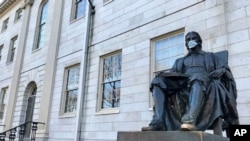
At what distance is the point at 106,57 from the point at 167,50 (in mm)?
2474

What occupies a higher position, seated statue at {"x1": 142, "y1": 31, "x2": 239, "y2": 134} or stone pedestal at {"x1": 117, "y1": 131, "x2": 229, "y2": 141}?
seated statue at {"x1": 142, "y1": 31, "x2": 239, "y2": 134}

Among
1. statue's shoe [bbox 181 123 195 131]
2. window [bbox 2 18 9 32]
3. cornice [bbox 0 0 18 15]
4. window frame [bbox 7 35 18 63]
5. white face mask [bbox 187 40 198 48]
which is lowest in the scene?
statue's shoe [bbox 181 123 195 131]

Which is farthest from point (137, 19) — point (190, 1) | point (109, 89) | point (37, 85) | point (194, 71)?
point (37, 85)

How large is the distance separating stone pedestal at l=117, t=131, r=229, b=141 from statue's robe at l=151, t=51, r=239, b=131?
0.31 metres

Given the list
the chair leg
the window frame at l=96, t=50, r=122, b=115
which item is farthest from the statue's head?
the window frame at l=96, t=50, r=122, b=115

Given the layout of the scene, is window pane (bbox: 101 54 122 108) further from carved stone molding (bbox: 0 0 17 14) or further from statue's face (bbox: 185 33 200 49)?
carved stone molding (bbox: 0 0 17 14)

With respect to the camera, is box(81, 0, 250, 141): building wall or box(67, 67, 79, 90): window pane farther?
box(67, 67, 79, 90): window pane

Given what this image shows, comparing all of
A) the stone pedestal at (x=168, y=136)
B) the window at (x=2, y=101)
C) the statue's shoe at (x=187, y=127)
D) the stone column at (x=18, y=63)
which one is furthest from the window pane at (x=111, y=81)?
the window at (x=2, y=101)

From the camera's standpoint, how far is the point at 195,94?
11.0 ft

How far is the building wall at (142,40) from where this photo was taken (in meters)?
5.62

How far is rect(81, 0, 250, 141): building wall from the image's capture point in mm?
5617

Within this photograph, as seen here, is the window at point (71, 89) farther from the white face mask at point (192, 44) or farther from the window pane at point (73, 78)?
the white face mask at point (192, 44)

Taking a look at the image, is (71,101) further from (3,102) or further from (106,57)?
(3,102)

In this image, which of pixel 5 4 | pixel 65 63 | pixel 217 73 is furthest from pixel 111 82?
pixel 5 4
